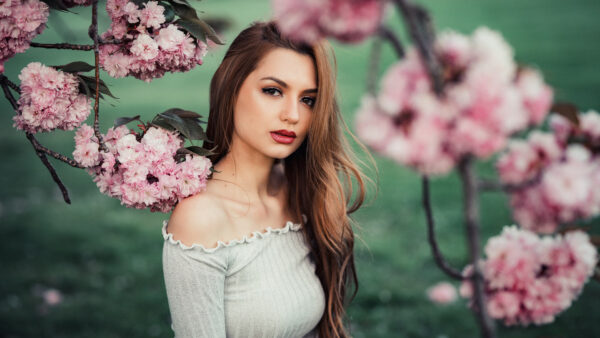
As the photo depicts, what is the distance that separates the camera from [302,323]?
6.29ft

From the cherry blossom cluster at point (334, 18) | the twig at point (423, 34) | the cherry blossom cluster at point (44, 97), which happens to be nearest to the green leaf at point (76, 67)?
the cherry blossom cluster at point (44, 97)

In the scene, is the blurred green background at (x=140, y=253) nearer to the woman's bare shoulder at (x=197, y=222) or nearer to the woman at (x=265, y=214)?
the woman at (x=265, y=214)

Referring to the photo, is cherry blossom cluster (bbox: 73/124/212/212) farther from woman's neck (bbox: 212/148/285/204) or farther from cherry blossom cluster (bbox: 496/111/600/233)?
cherry blossom cluster (bbox: 496/111/600/233)

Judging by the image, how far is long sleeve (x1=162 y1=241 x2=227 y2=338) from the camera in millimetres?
1668

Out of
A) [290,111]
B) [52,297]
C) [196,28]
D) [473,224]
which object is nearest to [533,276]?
[473,224]

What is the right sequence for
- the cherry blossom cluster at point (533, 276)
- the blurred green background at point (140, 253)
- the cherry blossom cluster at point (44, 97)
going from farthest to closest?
the blurred green background at point (140, 253) < the cherry blossom cluster at point (44, 97) < the cherry blossom cluster at point (533, 276)

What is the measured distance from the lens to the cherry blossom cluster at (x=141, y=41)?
1.45m

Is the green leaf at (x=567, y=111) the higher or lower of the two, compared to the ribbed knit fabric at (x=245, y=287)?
higher

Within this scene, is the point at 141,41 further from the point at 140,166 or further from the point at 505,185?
the point at 505,185

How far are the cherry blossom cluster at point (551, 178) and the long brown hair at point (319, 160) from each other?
1.02 metres

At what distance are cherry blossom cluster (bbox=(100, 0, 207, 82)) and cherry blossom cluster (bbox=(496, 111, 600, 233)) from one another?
3.33 feet

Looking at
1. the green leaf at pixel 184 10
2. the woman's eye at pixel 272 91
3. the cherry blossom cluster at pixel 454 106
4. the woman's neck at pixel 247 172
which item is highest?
the cherry blossom cluster at pixel 454 106

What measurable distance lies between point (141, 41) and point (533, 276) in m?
1.16

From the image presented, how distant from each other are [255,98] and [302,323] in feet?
2.77
